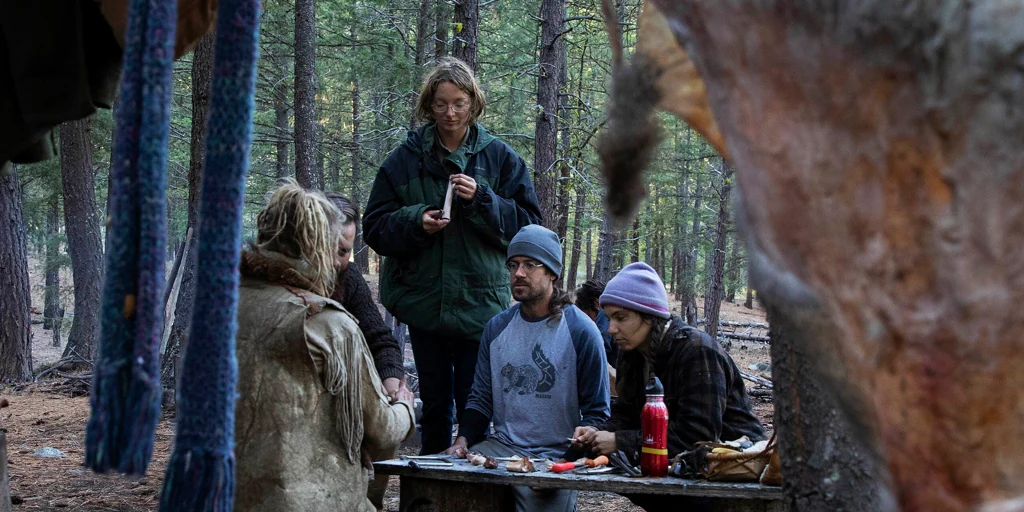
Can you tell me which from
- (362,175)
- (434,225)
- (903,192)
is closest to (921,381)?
(903,192)

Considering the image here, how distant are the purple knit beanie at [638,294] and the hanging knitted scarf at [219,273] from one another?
3.12 meters

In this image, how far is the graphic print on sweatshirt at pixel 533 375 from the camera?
4.83m

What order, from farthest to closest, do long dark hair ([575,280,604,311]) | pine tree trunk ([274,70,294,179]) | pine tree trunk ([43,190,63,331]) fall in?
pine tree trunk ([43,190,63,331])
pine tree trunk ([274,70,294,179])
long dark hair ([575,280,604,311])

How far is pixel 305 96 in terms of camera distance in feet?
33.7

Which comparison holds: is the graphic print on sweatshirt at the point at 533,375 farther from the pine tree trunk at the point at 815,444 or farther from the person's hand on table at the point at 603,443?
the pine tree trunk at the point at 815,444

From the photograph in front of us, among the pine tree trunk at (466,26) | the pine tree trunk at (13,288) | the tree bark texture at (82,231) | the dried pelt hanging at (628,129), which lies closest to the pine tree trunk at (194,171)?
the pine tree trunk at (466,26)

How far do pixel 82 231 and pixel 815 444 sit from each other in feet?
40.0

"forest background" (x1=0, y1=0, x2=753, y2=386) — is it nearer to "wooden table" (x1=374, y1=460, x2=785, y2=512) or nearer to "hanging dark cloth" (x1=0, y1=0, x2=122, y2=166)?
"wooden table" (x1=374, y1=460, x2=785, y2=512)

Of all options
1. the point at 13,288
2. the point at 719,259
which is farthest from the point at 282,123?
the point at 719,259

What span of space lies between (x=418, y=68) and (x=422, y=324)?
10291mm

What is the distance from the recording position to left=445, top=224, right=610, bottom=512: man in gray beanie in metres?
4.80

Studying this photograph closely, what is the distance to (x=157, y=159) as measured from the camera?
53.9 inches

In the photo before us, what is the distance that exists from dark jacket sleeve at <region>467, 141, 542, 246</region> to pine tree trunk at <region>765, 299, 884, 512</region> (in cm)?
239

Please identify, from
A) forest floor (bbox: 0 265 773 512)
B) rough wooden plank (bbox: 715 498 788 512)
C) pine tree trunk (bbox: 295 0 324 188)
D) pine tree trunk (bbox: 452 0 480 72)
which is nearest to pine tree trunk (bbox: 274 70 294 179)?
pine tree trunk (bbox: 295 0 324 188)
